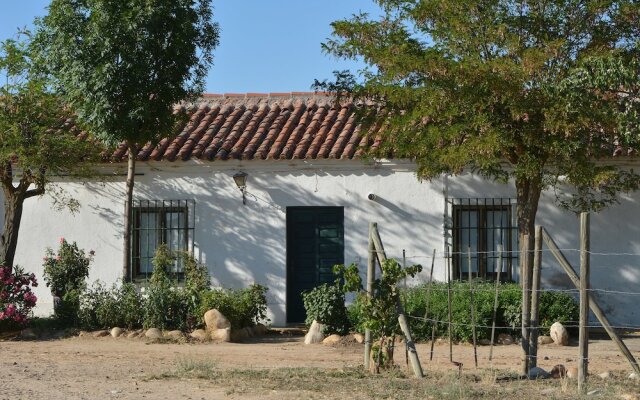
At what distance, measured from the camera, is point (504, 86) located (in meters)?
14.1

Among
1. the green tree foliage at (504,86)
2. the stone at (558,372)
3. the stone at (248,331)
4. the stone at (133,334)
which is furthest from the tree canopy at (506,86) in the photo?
the stone at (133,334)

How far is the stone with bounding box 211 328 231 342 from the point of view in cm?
1575

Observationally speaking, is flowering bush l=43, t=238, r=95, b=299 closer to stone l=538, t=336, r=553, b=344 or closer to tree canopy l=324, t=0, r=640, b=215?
tree canopy l=324, t=0, r=640, b=215

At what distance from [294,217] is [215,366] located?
5705 mm

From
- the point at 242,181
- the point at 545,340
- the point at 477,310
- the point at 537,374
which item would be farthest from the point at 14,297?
the point at 537,374

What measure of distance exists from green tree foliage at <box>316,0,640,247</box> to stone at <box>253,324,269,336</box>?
3729 mm

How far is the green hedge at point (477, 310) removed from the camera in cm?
1523

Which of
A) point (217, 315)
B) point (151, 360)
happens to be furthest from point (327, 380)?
point (217, 315)

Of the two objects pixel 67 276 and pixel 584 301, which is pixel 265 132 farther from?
pixel 584 301

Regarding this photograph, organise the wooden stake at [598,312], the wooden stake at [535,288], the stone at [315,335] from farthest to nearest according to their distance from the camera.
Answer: the stone at [315,335] < the wooden stake at [535,288] < the wooden stake at [598,312]

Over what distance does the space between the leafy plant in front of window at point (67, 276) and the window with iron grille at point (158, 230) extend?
1.18m

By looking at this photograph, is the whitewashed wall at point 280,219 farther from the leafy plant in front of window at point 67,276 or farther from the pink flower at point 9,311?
the pink flower at point 9,311

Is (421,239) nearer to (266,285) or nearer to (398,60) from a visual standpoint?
(266,285)

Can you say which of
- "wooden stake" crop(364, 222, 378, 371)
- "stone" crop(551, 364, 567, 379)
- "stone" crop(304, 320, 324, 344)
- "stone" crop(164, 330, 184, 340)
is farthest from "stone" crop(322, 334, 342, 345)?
"stone" crop(551, 364, 567, 379)
